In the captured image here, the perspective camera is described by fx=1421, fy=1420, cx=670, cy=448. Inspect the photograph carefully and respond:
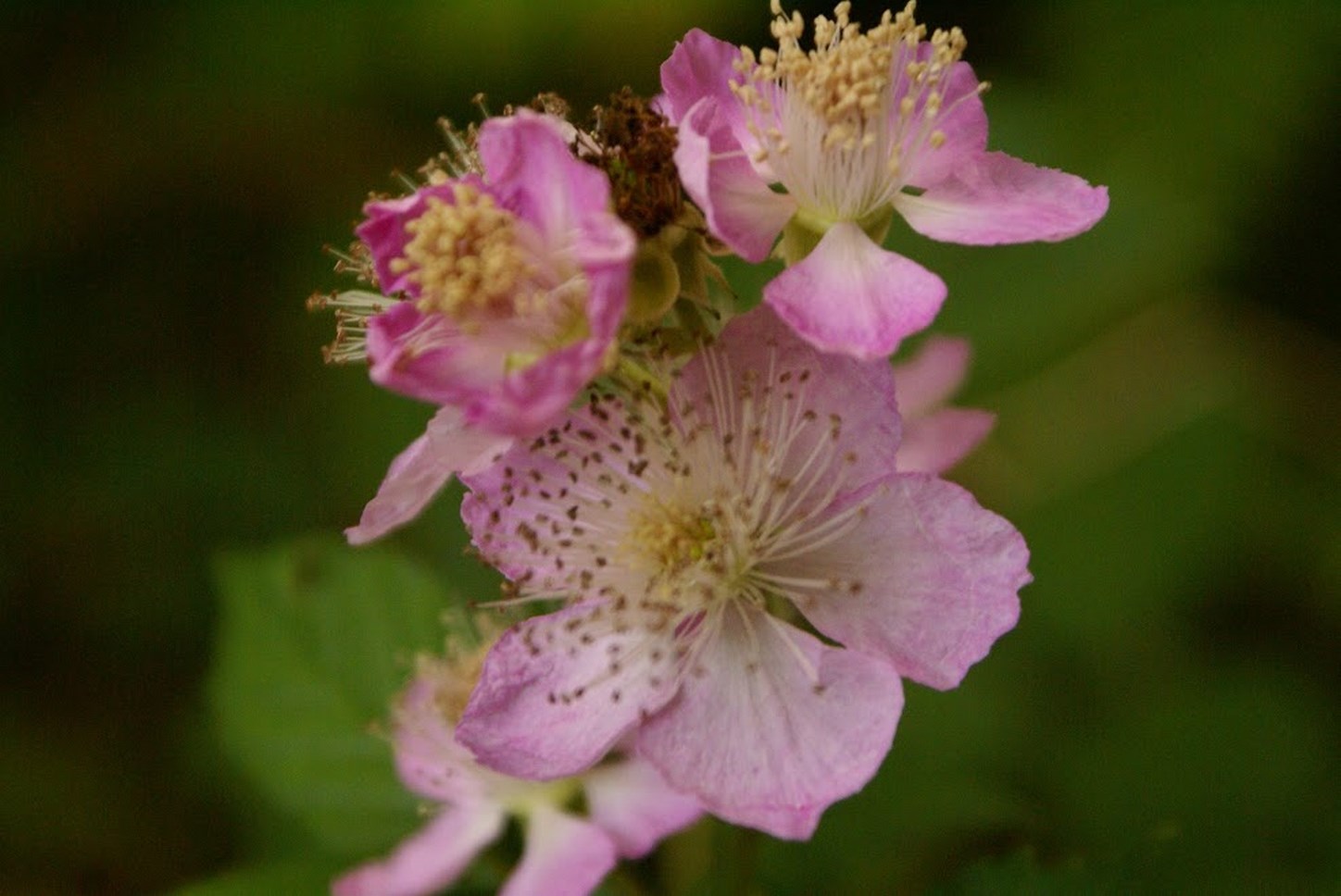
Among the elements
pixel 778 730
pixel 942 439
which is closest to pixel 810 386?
pixel 778 730

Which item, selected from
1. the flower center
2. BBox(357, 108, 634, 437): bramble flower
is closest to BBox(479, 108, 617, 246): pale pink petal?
BBox(357, 108, 634, 437): bramble flower

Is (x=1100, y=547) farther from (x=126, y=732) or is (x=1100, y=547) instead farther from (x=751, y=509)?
(x=126, y=732)

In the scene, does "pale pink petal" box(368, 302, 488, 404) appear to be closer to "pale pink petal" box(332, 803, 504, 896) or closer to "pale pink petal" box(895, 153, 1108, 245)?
"pale pink petal" box(895, 153, 1108, 245)

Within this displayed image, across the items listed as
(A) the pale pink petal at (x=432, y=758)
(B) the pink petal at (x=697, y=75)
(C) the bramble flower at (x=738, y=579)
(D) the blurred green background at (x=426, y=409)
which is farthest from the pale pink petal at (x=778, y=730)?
(D) the blurred green background at (x=426, y=409)

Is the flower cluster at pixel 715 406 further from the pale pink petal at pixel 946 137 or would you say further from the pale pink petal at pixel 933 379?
the pale pink petal at pixel 933 379

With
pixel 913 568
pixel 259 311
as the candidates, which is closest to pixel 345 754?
pixel 913 568

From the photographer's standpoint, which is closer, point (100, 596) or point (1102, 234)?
point (1102, 234)

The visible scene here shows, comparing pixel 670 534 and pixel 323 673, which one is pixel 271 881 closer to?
pixel 323 673

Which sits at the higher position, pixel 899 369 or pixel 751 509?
pixel 751 509
